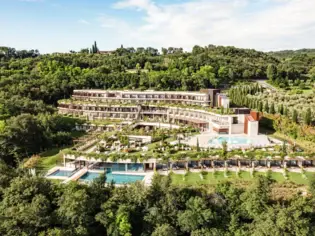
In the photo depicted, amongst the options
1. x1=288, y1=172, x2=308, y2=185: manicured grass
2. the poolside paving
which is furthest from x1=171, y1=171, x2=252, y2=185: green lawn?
the poolside paving

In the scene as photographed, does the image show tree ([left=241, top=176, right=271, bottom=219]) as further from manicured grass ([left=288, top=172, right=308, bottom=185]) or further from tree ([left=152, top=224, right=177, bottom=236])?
tree ([left=152, top=224, right=177, bottom=236])

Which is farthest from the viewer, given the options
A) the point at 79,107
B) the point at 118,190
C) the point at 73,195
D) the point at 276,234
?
the point at 79,107

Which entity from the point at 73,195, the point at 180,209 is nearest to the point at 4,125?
the point at 73,195

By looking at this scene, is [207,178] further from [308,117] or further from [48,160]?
[308,117]

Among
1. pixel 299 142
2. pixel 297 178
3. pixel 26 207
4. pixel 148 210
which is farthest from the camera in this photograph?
pixel 299 142

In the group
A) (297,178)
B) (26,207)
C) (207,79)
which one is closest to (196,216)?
(297,178)

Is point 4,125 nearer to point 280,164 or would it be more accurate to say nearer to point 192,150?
point 192,150

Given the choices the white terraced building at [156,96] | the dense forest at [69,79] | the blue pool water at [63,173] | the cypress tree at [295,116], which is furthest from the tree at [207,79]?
the blue pool water at [63,173]

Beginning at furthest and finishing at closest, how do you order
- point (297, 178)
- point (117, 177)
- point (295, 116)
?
point (295, 116)
point (117, 177)
point (297, 178)
